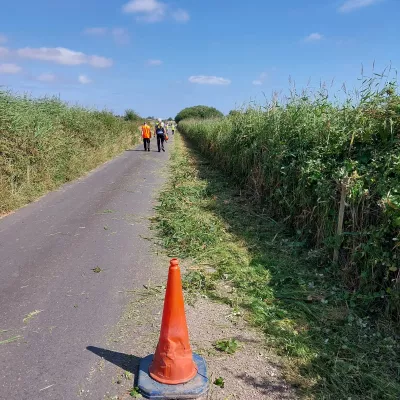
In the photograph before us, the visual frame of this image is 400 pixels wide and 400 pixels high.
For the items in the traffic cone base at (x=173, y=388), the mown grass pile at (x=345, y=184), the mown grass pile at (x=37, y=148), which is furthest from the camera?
the mown grass pile at (x=37, y=148)

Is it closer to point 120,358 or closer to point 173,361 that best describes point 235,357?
point 173,361

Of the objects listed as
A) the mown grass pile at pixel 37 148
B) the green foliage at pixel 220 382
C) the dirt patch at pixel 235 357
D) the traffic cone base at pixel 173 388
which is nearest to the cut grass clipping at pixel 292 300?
the dirt patch at pixel 235 357

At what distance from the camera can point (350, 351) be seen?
3123 mm

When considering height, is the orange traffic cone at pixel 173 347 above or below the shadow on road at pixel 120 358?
above

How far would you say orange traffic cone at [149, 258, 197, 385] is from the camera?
2783 mm

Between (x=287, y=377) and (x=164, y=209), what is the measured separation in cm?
557

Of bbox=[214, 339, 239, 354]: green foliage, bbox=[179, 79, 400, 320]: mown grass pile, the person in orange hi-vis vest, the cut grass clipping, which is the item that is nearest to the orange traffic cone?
bbox=[214, 339, 239, 354]: green foliage

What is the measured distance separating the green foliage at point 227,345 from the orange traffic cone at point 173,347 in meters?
0.40

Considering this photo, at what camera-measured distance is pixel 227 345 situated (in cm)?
323

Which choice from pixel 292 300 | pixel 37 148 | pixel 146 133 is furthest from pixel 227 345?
pixel 146 133

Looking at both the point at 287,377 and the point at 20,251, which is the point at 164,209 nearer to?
the point at 20,251

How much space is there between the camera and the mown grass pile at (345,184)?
3742 mm

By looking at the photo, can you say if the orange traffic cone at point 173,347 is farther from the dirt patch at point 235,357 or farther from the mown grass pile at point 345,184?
the mown grass pile at point 345,184

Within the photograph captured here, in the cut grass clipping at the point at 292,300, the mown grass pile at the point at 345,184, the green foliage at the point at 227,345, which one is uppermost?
the mown grass pile at the point at 345,184
